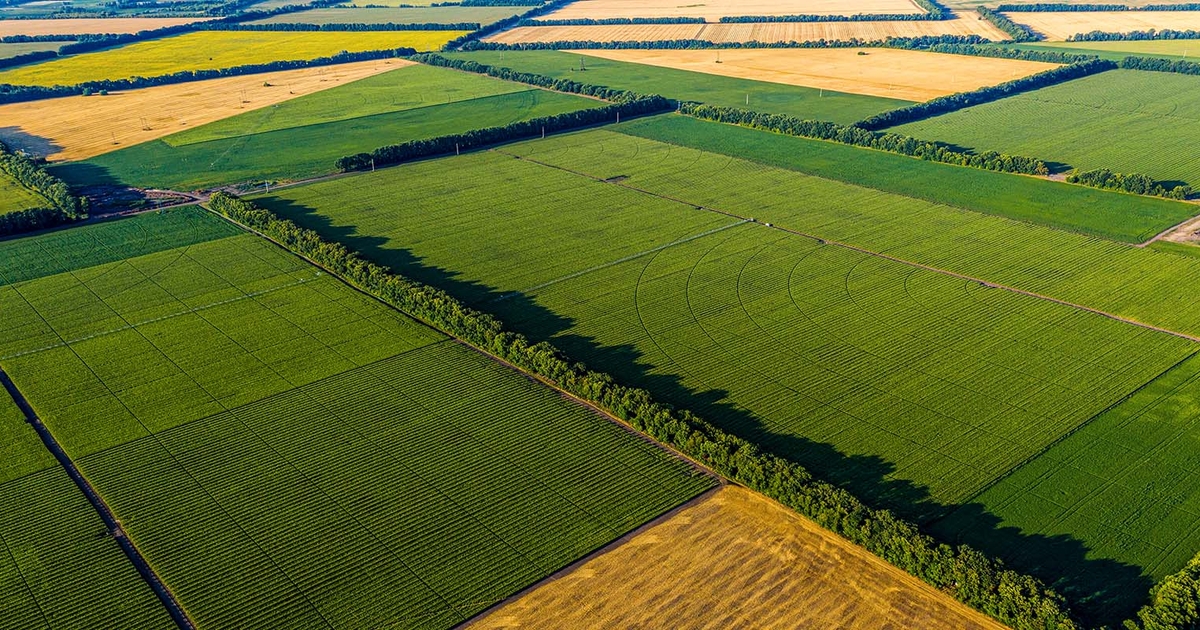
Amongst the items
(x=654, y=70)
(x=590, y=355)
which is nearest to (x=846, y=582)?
(x=590, y=355)

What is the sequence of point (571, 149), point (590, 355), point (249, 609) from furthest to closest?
point (571, 149) < point (590, 355) < point (249, 609)

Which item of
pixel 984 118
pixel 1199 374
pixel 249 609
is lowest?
pixel 249 609

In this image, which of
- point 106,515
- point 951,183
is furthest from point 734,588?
point 951,183

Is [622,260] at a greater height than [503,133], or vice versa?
[503,133]

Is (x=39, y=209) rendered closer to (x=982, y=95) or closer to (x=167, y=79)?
(x=167, y=79)

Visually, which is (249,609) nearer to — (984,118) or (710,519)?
(710,519)

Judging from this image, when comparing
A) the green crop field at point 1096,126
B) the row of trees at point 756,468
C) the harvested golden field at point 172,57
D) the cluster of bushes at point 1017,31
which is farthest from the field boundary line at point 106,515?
the cluster of bushes at point 1017,31

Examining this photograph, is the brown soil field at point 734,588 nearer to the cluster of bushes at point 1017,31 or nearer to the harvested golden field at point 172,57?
the harvested golden field at point 172,57
